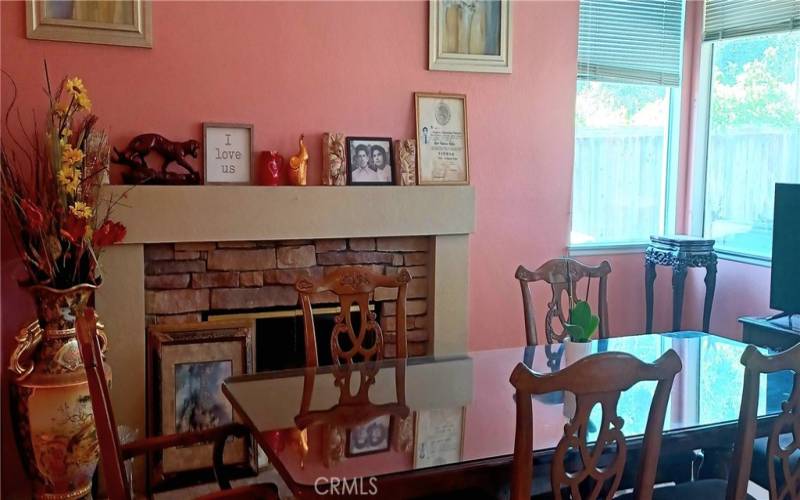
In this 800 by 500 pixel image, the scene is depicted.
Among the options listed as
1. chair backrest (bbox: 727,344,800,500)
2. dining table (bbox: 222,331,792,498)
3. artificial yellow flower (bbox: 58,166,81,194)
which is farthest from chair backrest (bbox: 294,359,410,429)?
artificial yellow flower (bbox: 58,166,81,194)

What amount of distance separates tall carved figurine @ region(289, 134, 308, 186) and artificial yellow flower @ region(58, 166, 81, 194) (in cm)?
94

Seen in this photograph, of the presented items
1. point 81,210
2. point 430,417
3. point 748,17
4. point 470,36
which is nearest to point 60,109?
point 81,210

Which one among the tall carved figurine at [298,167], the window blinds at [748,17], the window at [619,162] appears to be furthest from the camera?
the window at [619,162]

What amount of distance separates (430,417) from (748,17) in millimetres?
3250

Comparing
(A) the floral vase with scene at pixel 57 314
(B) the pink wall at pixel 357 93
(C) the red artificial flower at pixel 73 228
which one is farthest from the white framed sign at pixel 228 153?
(C) the red artificial flower at pixel 73 228

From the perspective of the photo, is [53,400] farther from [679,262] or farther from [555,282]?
[679,262]

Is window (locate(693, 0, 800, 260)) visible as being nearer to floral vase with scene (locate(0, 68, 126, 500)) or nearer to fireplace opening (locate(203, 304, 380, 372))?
fireplace opening (locate(203, 304, 380, 372))

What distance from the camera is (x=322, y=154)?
3396 mm

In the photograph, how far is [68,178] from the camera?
2.63 metres

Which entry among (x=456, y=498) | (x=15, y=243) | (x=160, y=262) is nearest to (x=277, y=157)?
(x=160, y=262)

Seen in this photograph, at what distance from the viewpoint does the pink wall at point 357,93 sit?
9.98 ft

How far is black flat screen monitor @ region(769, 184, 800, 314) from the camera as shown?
350 centimetres

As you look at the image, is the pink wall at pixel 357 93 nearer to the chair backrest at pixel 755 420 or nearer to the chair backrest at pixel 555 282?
the chair backrest at pixel 555 282

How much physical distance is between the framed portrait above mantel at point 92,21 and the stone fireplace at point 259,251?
2.07ft
